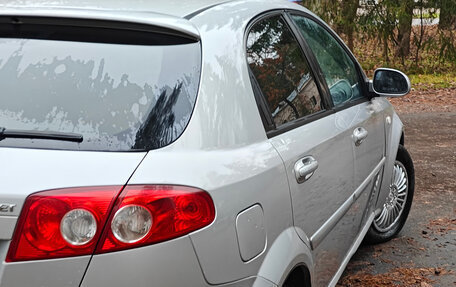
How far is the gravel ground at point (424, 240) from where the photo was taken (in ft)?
14.9

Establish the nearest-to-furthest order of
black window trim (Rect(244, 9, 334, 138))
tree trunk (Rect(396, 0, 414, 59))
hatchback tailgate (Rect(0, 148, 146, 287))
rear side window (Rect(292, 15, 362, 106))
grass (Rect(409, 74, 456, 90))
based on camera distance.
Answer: hatchback tailgate (Rect(0, 148, 146, 287)), black window trim (Rect(244, 9, 334, 138)), rear side window (Rect(292, 15, 362, 106)), grass (Rect(409, 74, 456, 90)), tree trunk (Rect(396, 0, 414, 59))

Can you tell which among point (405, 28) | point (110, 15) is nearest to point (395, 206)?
point (110, 15)

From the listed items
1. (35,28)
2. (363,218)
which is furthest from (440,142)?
(35,28)

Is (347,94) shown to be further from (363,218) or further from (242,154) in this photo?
(242,154)

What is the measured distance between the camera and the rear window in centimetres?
224

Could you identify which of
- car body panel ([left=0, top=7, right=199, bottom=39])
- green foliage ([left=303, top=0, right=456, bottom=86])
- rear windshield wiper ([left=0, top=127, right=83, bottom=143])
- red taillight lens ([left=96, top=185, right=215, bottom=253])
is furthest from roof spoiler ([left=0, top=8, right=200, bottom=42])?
green foliage ([left=303, top=0, right=456, bottom=86])

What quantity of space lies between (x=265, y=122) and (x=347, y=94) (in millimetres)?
1545

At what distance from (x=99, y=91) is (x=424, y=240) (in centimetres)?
367

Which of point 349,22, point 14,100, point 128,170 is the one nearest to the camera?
point 128,170

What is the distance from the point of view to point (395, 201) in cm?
520

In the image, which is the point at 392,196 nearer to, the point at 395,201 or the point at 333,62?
the point at 395,201

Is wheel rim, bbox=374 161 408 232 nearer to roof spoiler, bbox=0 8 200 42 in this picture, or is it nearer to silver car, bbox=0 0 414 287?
silver car, bbox=0 0 414 287

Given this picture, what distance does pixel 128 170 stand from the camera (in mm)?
2080

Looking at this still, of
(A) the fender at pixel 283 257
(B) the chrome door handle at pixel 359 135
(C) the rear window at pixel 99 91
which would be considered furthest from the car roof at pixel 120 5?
(B) the chrome door handle at pixel 359 135
